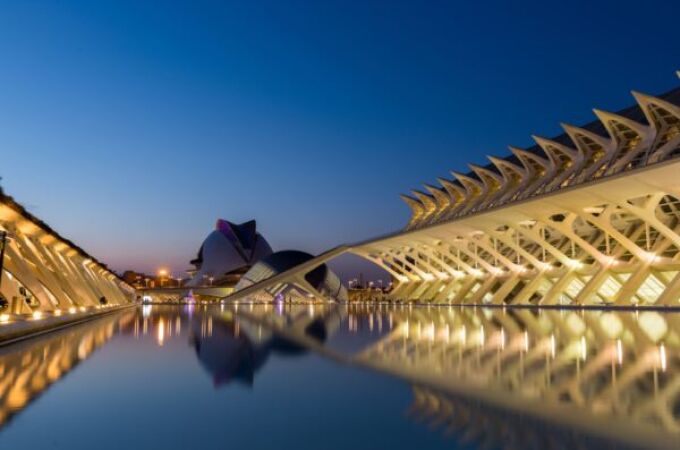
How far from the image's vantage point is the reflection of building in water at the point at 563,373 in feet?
14.4

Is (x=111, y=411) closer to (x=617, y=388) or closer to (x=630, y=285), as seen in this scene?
(x=617, y=388)

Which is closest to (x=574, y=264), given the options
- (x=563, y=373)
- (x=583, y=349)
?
(x=583, y=349)

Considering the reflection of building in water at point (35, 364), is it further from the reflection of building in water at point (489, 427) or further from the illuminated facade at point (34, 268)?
the reflection of building in water at point (489, 427)

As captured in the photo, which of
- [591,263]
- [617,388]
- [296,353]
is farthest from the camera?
[591,263]

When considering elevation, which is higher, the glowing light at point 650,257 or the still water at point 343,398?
the glowing light at point 650,257

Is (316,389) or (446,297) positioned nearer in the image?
(316,389)

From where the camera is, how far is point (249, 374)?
22.0 feet

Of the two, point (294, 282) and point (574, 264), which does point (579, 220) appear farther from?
point (294, 282)

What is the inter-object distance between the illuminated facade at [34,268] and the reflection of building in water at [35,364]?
2264 mm

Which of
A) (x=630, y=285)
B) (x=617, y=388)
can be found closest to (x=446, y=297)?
(x=630, y=285)

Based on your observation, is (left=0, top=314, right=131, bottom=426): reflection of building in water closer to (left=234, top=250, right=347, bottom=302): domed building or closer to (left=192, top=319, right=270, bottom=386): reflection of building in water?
(left=192, top=319, right=270, bottom=386): reflection of building in water

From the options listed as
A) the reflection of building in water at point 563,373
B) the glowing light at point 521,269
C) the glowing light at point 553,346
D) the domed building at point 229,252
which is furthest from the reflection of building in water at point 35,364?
the domed building at point 229,252

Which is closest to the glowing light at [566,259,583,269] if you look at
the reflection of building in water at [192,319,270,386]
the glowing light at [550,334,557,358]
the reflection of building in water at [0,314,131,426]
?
the glowing light at [550,334,557,358]

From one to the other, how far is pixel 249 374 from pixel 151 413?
2.14 m
